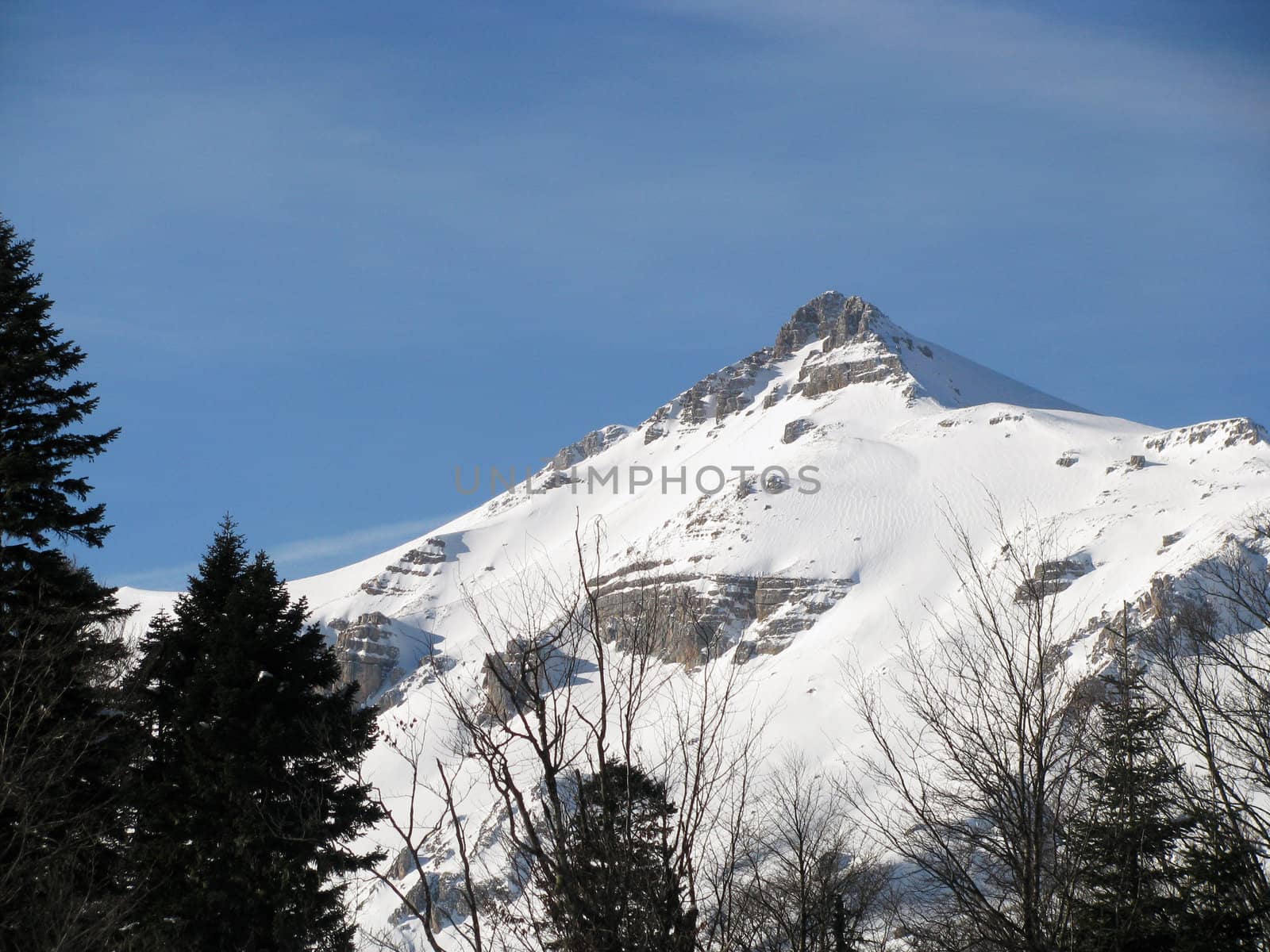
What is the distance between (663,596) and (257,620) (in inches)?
434

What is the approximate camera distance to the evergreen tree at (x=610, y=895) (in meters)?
9.04

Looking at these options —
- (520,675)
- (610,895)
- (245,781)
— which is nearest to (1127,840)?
(610,895)

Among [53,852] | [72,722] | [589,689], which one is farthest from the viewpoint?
[589,689]

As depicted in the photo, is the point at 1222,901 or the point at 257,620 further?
the point at 257,620

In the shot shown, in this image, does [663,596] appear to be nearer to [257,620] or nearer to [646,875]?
[646,875]

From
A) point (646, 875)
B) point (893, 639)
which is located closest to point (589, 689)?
point (893, 639)

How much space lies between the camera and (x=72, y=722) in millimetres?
15016

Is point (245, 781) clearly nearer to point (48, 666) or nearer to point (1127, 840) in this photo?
point (48, 666)

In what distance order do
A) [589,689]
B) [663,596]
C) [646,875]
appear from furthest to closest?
[589,689] → [663,596] → [646,875]

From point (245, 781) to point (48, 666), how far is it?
4.87 m

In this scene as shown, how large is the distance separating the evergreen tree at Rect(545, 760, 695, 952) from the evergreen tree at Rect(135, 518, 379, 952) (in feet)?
25.0

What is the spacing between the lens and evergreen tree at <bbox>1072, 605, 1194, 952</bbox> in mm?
12852

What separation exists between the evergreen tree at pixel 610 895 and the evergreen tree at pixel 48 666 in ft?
19.0

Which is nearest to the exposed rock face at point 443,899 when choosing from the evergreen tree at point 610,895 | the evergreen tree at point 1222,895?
the evergreen tree at point 610,895
